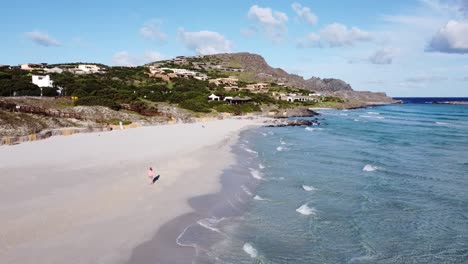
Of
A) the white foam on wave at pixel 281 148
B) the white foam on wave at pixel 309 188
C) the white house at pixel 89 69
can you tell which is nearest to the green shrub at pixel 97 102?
the white foam on wave at pixel 281 148

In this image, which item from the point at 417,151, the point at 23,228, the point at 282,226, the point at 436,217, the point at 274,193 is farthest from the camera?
the point at 417,151

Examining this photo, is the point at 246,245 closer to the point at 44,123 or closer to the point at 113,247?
the point at 113,247

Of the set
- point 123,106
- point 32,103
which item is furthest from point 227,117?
point 32,103

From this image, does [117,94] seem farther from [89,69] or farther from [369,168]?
[89,69]

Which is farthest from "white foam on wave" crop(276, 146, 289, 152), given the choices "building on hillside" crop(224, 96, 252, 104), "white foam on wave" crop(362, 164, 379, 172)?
"building on hillside" crop(224, 96, 252, 104)

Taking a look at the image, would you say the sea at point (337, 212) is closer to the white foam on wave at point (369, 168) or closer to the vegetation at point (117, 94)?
the white foam on wave at point (369, 168)

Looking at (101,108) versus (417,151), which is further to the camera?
(101,108)

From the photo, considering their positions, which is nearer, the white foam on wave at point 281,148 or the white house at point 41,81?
the white foam on wave at point 281,148
